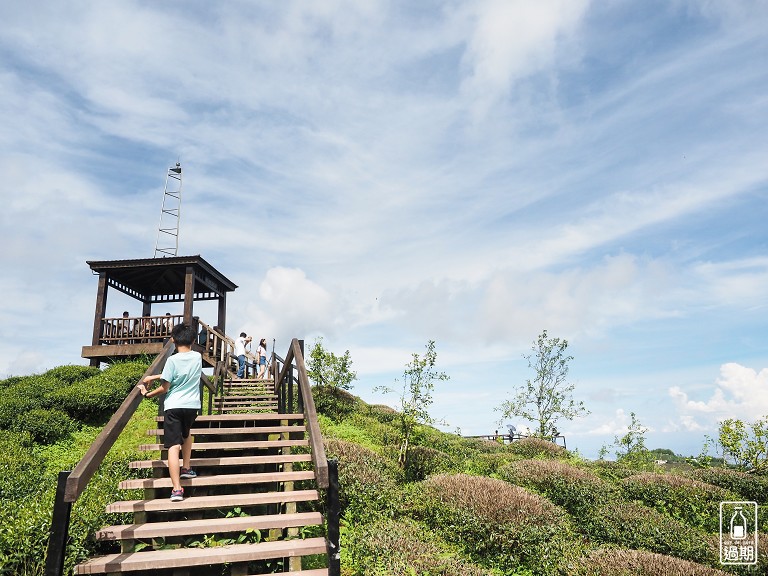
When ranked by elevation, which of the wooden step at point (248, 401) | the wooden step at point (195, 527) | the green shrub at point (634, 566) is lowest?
the green shrub at point (634, 566)

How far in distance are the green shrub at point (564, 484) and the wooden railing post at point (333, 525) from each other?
733cm

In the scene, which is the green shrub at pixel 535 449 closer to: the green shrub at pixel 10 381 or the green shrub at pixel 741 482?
the green shrub at pixel 741 482

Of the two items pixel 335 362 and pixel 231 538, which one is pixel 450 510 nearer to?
pixel 231 538

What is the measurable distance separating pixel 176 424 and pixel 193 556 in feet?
4.91

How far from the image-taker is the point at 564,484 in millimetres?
11422

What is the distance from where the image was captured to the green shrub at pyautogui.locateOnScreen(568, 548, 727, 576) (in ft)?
21.2

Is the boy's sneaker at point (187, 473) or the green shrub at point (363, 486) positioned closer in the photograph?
the boy's sneaker at point (187, 473)

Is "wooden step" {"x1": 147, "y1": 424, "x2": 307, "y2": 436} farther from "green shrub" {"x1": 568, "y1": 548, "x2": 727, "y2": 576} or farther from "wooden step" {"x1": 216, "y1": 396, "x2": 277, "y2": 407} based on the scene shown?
"green shrub" {"x1": 568, "y1": 548, "x2": 727, "y2": 576}

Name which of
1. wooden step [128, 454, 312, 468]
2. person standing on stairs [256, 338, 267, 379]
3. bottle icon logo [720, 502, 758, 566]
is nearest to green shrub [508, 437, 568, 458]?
bottle icon logo [720, 502, 758, 566]

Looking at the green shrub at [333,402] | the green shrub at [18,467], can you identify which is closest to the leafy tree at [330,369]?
the green shrub at [333,402]

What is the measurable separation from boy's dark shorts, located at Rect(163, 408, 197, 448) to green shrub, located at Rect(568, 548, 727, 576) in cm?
554

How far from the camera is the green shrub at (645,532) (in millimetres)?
8391

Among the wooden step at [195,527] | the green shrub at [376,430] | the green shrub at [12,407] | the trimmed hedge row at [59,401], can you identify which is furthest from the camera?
the green shrub at [376,430]

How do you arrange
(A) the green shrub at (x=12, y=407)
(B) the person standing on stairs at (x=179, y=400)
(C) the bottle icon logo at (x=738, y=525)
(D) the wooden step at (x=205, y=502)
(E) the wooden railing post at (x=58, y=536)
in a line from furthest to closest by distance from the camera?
1. (A) the green shrub at (x=12, y=407)
2. (C) the bottle icon logo at (x=738, y=525)
3. (B) the person standing on stairs at (x=179, y=400)
4. (D) the wooden step at (x=205, y=502)
5. (E) the wooden railing post at (x=58, y=536)
